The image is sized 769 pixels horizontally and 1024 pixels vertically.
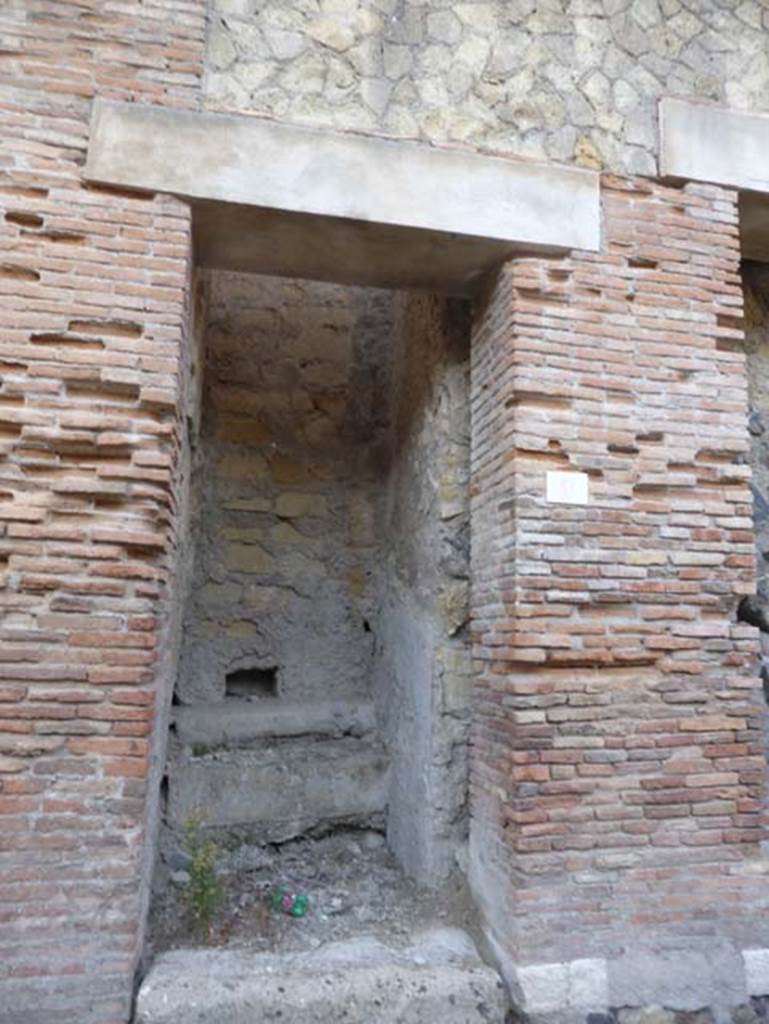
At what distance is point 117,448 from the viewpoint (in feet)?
9.68

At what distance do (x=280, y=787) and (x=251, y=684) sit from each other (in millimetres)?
783

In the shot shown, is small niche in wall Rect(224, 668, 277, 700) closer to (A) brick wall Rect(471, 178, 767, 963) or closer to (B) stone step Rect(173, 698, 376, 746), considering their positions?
(B) stone step Rect(173, 698, 376, 746)

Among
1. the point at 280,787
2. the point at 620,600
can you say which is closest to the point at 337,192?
the point at 620,600

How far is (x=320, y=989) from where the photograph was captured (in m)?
2.86

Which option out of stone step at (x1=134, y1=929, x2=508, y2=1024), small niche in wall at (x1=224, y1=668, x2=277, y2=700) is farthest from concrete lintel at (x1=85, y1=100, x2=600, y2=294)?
stone step at (x1=134, y1=929, x2=508, y2=1024)

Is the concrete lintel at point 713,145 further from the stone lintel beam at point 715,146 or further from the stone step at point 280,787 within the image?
the stone step at point 280,787

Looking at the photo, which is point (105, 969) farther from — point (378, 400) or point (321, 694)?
point (378, 400)

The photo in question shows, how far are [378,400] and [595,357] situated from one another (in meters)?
1.98

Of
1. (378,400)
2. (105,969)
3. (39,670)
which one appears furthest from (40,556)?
(378,400)

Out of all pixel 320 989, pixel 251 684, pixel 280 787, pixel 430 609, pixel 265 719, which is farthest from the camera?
pixel 251 684

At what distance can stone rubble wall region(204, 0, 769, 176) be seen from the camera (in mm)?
3363

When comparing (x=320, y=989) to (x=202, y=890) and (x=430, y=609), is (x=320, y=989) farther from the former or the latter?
(x=430, y=609)

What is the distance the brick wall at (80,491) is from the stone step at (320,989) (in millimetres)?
215

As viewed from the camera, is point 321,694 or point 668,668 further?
→ point 321,694
